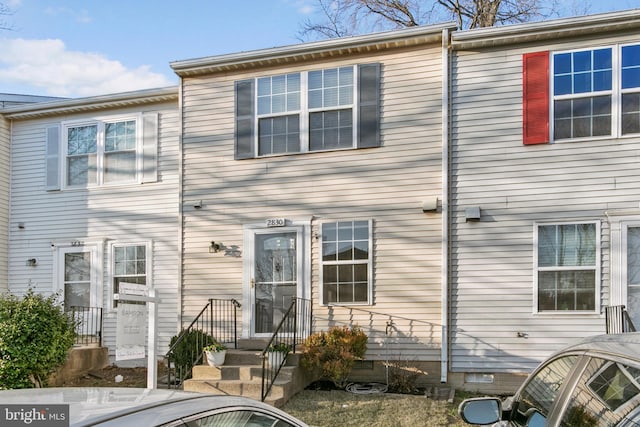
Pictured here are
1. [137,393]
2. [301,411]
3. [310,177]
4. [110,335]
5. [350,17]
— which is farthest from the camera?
[350,17]

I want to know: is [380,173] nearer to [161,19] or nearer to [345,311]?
[345,311]

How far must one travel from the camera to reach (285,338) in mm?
9117

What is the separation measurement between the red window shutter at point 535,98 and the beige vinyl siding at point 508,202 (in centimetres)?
11

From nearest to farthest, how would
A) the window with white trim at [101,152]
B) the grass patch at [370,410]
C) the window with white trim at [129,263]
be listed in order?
1. the grass patch at [370,410]
2. the window with white trim at [129,263]
3. the window with white trim at [101,152]

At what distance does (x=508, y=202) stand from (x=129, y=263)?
7091 millimetres

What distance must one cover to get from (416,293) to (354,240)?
128cm

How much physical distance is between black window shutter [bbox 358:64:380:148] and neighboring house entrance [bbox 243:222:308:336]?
5.87 feet

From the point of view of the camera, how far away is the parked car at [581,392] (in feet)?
7.02

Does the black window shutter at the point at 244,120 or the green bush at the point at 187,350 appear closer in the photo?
the green bush at the point at 187,350

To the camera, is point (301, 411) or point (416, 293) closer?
point (301, 411)

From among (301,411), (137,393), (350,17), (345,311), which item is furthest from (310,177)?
(350,17)

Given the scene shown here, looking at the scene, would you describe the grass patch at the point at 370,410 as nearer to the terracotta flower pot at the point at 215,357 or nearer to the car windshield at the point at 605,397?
the terracotta flower pot at the point at 215,357

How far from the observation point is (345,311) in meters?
9.40

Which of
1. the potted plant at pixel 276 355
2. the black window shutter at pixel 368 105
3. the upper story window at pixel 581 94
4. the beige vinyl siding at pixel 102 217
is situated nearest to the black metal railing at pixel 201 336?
the beige vinyl siding at pixel 102 217
